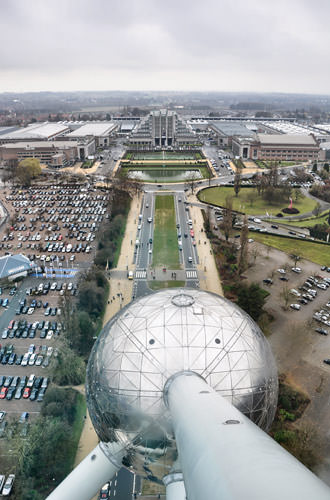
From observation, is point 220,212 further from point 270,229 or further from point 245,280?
point 245,280

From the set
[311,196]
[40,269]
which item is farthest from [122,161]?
[40,269]

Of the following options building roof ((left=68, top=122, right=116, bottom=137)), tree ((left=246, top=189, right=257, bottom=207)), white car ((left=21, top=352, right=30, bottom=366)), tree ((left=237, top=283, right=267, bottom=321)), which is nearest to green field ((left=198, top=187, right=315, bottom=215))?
tree ((left=246, top=189, right=257, bottom=207))

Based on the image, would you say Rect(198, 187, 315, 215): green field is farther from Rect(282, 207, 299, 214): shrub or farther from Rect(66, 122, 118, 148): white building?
Rect(66, 122, 118, 148): white building

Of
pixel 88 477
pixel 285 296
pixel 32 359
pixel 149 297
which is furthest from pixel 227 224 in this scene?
pixel 88 477

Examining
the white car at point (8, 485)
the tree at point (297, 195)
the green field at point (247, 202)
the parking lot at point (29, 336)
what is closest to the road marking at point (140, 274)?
the parking lot at point (29, 336)

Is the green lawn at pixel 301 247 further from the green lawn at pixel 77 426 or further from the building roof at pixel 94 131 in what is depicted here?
the building roof at pixel 94 131
